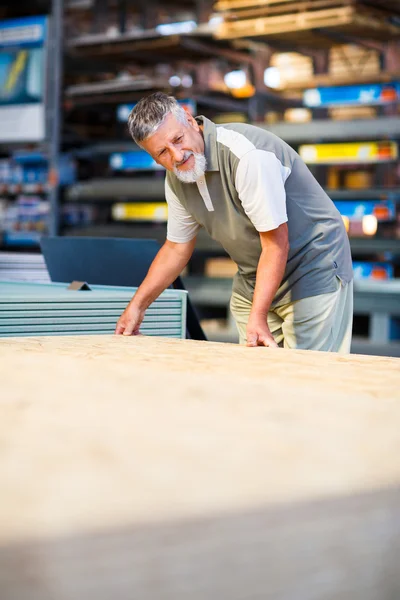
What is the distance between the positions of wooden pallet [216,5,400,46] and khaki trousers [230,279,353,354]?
4.99 meters

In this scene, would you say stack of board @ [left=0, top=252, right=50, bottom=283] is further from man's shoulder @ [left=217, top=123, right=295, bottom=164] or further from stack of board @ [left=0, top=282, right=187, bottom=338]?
man's shoulder @ [left=217, top=123, right=295, bottom=164]

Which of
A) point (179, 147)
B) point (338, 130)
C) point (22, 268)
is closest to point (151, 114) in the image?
point (179, 147)

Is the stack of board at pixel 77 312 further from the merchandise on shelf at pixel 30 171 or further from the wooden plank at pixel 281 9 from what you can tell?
Result: the merchandise on shelf at pixel 30 171

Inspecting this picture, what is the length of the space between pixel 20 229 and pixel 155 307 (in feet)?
22.8

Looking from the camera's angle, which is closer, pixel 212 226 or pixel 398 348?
pixel 212 226

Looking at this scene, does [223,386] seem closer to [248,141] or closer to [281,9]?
[248,141]

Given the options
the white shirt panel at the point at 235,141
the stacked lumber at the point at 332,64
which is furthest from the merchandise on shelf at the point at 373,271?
the white shirt panel at the point at 235,141

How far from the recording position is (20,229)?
30.6 feet

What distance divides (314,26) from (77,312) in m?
5.54

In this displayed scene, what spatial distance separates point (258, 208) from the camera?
240cm

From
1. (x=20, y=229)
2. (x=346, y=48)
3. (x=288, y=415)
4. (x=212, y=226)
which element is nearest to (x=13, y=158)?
(x=20, y=229)

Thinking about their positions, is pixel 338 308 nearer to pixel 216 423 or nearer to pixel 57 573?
pixel 216 423

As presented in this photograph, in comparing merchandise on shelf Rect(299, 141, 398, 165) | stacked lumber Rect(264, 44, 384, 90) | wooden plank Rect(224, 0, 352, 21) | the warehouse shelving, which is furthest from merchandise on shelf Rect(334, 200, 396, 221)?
wooden plank Rect(224, 0, 352, 21)

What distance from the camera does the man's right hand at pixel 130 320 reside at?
246 centimetres
